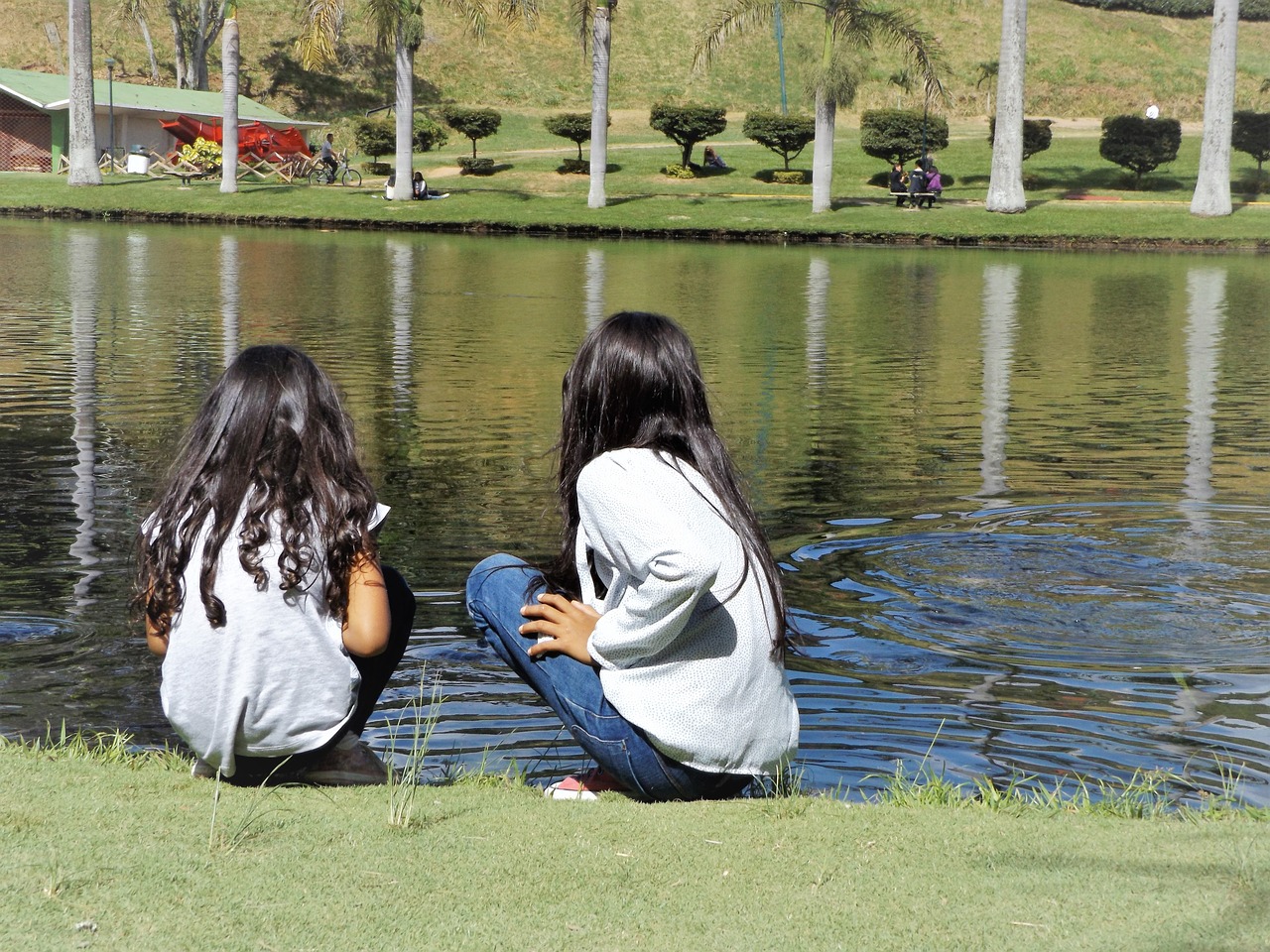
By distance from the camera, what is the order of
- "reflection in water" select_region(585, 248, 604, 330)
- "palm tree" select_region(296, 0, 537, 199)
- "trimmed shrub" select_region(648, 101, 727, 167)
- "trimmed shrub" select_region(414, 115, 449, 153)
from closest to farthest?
1. "reflection in water" select_region(585, 248, 604, 330)
2. "palm tree" select_region(296, 0, 537, 199)
3. "trimmed shrub" select_region(648, 101, 727, 167)
4. "trimmed shrub" select_region(414, 115, 449, 153)

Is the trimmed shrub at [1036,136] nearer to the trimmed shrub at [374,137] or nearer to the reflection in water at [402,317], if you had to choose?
the trimmed shrub at [374,137]

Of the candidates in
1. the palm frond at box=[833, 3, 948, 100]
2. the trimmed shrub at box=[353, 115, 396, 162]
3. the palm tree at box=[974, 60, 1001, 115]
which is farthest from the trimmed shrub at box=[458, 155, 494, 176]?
the palm tree at box=[974, 60, 1001, 115]

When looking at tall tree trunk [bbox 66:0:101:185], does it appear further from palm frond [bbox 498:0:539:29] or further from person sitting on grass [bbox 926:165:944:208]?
person sitting on grass [bbox 926:165:944:208]

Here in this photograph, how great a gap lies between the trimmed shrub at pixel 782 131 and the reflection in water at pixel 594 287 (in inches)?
794

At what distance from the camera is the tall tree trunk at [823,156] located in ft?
129

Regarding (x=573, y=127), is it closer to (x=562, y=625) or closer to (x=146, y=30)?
(x=146, y=30)

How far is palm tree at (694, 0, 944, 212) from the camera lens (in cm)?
3850

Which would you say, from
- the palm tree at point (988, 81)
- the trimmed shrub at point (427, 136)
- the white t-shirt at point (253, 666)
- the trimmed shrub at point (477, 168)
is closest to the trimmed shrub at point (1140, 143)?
the palm tree at point (988, 81)

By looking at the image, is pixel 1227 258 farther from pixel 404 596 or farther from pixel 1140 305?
pixel 404 596

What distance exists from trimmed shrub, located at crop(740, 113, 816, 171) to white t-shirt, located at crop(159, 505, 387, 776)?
4741cm

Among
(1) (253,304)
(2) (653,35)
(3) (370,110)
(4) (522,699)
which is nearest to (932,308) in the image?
(1) (253,304)

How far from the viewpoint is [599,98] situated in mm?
40125

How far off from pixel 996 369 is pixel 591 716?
11365 millimetres

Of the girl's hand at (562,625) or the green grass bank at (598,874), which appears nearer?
the green grass bank at (598,874)
